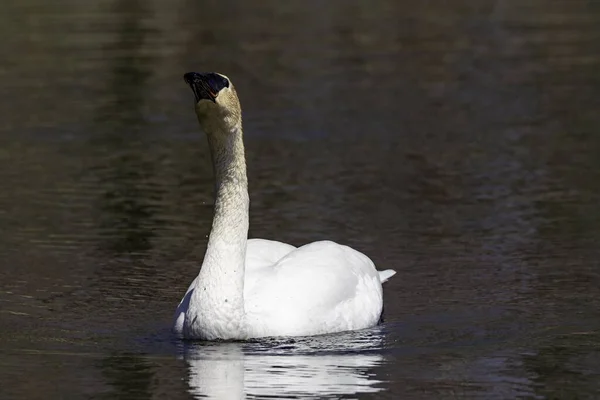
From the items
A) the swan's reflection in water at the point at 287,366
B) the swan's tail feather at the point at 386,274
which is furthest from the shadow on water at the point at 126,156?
the swan's reflection in water at the point at 287,366

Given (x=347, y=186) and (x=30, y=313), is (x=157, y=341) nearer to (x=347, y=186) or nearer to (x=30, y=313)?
(x=30, y=313)

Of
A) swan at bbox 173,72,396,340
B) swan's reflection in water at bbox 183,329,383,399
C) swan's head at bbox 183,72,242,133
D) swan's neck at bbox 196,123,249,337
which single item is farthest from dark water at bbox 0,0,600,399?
swan's head at bbox 183,72,242,133

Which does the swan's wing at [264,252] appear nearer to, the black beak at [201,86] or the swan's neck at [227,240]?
the swan's neck at [227,240]

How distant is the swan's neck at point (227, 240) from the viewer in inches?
405

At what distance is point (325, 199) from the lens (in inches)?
608

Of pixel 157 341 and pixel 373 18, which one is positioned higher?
pixel 373 18

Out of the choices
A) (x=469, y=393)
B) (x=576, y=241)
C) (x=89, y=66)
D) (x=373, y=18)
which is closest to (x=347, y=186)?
(x=576, y=241)

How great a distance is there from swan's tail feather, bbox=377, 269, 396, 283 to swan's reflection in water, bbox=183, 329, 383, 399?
1079 millimetres

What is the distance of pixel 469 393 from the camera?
9.01 m

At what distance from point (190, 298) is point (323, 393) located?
6.05 feet

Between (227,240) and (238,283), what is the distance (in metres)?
0.34

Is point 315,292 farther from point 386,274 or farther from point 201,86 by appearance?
point 201,86

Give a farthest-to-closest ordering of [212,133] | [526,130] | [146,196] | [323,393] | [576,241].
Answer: [526,130], [146,196], [576,241], [212,133], [323,393]

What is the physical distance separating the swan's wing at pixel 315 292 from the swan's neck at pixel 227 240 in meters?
0.17
